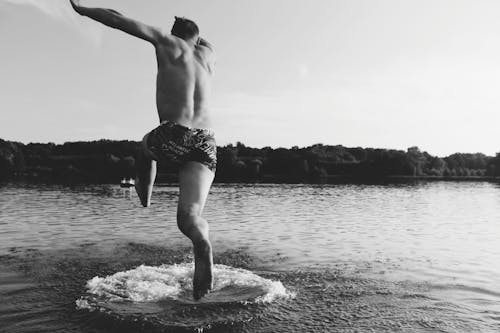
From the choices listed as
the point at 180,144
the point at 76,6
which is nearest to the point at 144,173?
the point at 180,144

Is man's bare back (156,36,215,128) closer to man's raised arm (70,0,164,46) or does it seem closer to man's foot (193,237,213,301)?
man's raised arm (70,0,164,46)

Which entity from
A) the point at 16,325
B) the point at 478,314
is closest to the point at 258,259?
the point at 478,314

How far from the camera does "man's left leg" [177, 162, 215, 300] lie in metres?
5.06

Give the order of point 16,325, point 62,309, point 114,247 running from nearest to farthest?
point 16,325
point 62,309
point 114,247

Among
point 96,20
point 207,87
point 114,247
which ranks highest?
Result: point 96,20

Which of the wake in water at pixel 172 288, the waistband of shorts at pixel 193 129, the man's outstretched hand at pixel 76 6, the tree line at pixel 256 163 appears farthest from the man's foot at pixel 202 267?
the tree line at pixel 256 163

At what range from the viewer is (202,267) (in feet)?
17.0

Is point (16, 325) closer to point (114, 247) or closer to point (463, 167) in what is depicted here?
point (114, 247)

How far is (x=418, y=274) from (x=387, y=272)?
893mm

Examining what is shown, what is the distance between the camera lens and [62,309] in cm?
871

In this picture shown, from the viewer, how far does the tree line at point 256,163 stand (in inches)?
5753

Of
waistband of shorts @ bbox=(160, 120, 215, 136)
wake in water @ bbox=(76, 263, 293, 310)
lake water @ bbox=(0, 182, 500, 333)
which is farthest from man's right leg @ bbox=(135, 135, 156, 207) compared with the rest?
wake in water @ bbox=(76, 263, 293, 310)

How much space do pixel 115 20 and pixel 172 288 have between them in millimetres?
6536

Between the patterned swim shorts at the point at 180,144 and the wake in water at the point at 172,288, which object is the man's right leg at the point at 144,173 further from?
the wake in water at the point at 172,288
